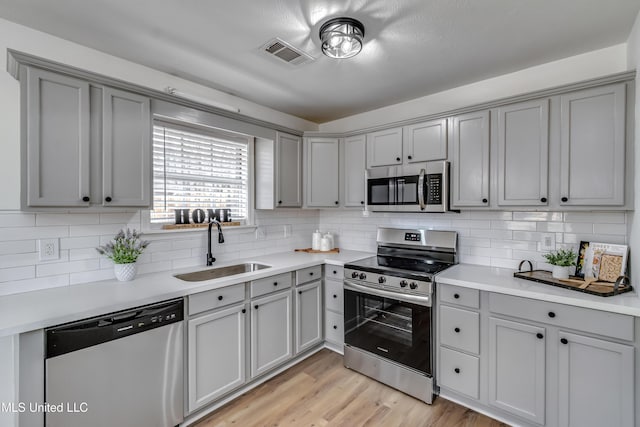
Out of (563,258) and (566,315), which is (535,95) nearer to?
(563,258)

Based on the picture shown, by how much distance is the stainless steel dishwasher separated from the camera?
149 centimetres

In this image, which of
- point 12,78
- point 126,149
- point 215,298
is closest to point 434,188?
point 215,298

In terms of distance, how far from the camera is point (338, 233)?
3762 mm

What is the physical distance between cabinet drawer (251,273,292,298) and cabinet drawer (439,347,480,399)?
136 cm

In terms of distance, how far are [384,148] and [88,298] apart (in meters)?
2.62

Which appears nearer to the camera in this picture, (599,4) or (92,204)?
(599,4)

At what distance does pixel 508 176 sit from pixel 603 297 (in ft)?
3.21

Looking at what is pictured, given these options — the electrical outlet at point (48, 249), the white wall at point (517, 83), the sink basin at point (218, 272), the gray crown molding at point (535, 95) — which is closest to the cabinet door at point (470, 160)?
the gray crown molding at point (535, 95)

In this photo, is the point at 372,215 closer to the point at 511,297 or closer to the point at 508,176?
the point at 508,176

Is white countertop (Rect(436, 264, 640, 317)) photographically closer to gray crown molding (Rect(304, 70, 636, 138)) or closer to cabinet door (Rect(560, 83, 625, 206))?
cabinet door (Rect(560, 83, 625, 206))

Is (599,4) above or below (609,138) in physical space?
above

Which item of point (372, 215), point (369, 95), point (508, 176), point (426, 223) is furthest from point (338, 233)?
point (508, 176)

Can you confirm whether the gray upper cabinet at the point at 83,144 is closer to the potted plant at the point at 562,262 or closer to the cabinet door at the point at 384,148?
the cabinet door at the point at 384,148
